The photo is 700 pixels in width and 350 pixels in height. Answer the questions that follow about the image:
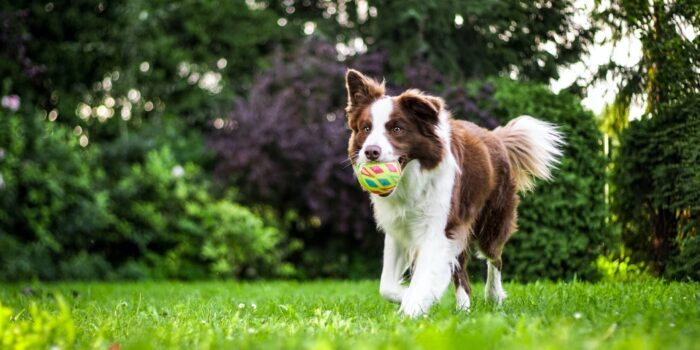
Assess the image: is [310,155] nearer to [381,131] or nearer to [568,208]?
[568,208]

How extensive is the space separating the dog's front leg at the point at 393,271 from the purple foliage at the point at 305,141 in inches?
233

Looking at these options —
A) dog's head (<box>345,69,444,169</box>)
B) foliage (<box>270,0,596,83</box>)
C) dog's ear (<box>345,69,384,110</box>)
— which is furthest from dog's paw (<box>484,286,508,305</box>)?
foliage (<box>270,0,596,83</box>)

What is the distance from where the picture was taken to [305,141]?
11555 millimetres

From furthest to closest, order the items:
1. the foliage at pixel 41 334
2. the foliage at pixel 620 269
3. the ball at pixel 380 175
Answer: the foliage at pixel 620 269, the ball at pixel 380 175, the foliage at pixel 41 334

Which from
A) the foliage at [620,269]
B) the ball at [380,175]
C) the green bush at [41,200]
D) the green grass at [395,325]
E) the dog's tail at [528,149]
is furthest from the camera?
the green bush at [41,200]

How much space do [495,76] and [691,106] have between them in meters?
4.57

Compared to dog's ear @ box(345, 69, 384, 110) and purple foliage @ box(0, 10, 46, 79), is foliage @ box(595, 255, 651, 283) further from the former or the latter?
purple foliage @ box(0, 10, 46, 79)

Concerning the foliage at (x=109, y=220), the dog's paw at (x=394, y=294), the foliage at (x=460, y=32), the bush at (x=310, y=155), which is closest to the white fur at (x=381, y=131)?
the dog's paw at (x=394, y=294)

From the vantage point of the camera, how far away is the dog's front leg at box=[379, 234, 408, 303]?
5.00m

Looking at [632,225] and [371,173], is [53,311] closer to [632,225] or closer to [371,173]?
[371,173]

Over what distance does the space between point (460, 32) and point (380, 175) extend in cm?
690

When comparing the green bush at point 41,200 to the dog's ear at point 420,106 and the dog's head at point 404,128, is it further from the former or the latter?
the dog's ear at point 420,106

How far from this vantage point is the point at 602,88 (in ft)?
24.1

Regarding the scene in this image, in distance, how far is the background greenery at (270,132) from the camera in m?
7.22
